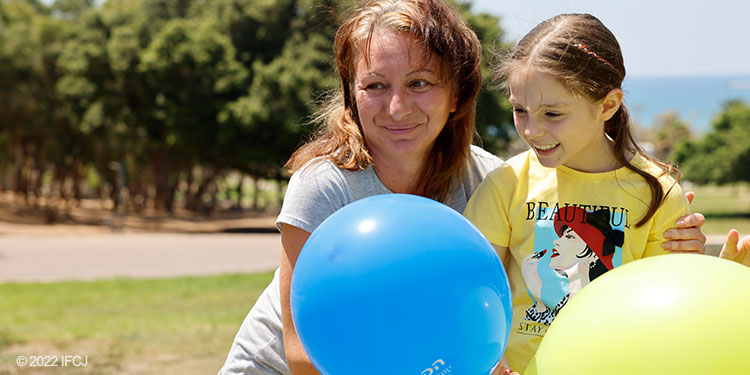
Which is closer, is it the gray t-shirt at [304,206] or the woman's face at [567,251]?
the woman's face at [567,251]

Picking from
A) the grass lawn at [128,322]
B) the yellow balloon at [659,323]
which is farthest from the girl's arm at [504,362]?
the grass lawn at [128,322]

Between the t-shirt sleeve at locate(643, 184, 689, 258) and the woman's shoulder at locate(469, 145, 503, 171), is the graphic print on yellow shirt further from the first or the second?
the woman's shoulder at locate(469, 145, 503, 171)

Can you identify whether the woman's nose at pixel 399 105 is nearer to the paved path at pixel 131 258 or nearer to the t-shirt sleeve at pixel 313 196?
the t-shirt sleeve at pixel 313 196

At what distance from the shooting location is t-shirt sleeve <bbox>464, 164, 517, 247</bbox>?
88.7 inches

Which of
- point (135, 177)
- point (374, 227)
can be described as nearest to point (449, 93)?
point (374, 227)

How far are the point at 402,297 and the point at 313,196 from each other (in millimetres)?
657

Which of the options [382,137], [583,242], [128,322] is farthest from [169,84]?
[583,242]

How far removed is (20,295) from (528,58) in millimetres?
11639

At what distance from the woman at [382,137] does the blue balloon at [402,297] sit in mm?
437

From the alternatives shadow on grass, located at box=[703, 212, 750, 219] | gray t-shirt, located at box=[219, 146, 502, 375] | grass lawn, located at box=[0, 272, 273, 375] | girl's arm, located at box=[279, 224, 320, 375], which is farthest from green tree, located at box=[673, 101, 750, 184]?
girl's arm, located at box=[279, 224, 320, 375]

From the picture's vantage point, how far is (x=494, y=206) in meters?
2.27

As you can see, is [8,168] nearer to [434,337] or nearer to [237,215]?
[237,215]

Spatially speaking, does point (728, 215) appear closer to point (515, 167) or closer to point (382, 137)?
point (515, 167)

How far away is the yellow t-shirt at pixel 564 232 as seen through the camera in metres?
2.15
